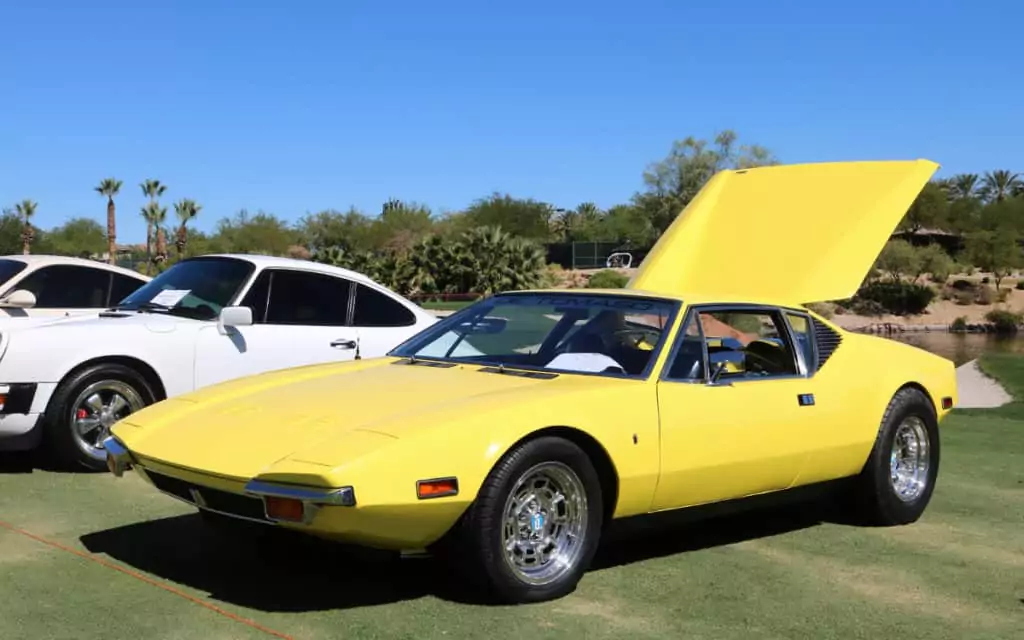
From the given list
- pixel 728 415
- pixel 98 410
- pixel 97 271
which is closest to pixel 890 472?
pixel 728 415

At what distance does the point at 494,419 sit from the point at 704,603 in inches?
47.4

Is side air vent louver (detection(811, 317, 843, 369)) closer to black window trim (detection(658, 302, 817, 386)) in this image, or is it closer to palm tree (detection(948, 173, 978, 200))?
black window trim (detection(658, 302, 817, 386))

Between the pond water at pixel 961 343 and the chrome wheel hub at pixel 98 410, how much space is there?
3577cm

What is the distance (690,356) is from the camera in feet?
17.3

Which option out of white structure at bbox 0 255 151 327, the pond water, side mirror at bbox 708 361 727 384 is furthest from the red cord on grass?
the pond water

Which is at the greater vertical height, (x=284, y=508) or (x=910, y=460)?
(x=284, y=508)

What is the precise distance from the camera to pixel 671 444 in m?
4.85

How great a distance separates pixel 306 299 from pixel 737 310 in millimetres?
3756

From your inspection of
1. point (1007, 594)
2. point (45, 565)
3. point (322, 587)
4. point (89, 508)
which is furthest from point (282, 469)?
point (1007, 594)

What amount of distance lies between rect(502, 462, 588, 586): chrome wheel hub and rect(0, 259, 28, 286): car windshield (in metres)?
5.97

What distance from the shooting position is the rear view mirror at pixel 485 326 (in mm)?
5848

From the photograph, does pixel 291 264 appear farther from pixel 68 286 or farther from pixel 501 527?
pixel 501 527

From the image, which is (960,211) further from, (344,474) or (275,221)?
(344,474)

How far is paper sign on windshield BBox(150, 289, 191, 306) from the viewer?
802 cm
